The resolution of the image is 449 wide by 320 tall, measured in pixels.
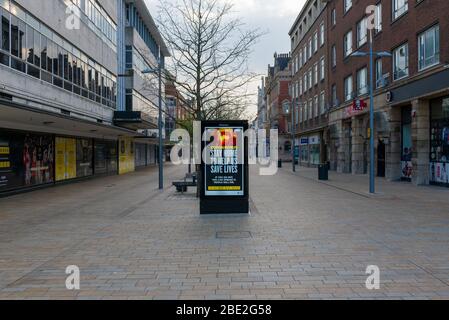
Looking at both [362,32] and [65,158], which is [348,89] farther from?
[65,158]

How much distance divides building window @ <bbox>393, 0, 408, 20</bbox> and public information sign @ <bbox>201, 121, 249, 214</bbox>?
1554 centimetres

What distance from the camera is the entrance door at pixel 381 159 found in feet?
87.2

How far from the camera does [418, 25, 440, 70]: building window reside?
18875mm

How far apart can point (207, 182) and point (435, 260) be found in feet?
19.8

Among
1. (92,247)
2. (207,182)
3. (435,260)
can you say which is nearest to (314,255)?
(435,260)

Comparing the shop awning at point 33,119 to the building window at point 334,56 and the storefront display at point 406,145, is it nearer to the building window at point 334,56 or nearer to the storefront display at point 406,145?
the storefront display at point 406,145

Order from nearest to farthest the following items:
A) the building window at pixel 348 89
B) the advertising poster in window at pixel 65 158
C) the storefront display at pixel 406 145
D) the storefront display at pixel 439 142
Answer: the storefront display at pixel 439 142, the advertising poster in window at pixel 65 158, the storefront display at pixel 406 145, the building window at pixel 348 89

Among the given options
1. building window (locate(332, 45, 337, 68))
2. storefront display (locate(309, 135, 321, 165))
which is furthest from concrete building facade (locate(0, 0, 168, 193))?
storefront display (locate(309, 135, 321, 165))

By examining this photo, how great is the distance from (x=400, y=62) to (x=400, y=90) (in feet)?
5.92

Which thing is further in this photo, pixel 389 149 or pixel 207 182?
pixel 389 149

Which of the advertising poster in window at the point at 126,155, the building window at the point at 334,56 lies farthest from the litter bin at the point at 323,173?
the advertising poster in window at the point at 126,155
